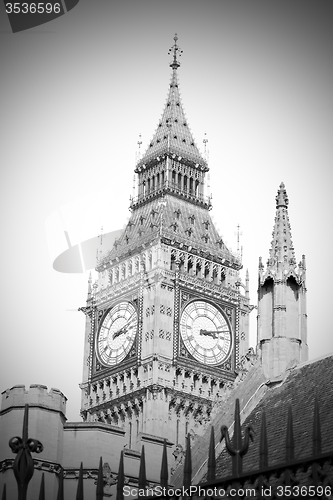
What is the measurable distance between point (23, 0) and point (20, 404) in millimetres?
16863

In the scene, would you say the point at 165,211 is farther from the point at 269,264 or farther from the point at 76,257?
the point at 269,264

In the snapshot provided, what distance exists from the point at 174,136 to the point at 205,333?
1607 cm

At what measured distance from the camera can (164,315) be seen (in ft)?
297

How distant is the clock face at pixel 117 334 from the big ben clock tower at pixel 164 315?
66 mm

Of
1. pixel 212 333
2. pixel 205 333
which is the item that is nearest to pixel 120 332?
pixel 205 333

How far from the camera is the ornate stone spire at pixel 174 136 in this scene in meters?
99.4

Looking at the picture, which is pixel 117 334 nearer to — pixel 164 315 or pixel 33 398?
pixel 164 315

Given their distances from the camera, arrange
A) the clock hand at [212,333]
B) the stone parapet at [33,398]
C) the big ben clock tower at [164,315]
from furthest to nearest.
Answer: the clock hand at [212,333] < the big ben clock tower at [164,315] < the stone parapet at [33,398]

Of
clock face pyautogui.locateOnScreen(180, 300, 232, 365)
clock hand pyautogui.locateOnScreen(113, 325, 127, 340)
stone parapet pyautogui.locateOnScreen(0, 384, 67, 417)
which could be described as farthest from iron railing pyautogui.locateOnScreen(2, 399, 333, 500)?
clock hand pyautogui.locateOnScreen(113, 325, 127, 340)

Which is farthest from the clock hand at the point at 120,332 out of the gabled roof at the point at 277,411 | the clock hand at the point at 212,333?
the gabled roof at the point at 277,411

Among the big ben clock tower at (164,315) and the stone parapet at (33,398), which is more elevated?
the big ben clock tower at (164,315)

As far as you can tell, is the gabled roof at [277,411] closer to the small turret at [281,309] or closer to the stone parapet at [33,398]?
the small turret at [281,309]

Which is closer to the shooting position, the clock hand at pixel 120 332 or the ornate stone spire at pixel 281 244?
the ornate stone spire at pixel 281 244

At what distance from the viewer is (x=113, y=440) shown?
60.7m
